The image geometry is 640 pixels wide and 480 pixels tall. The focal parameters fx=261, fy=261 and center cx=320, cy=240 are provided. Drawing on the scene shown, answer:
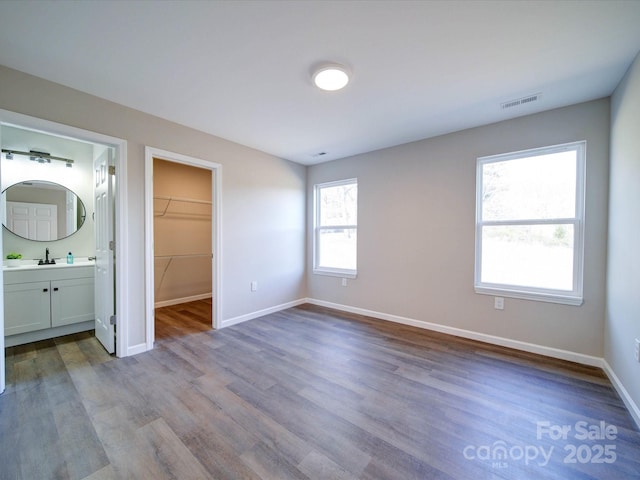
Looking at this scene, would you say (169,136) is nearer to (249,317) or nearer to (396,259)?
(249,317)

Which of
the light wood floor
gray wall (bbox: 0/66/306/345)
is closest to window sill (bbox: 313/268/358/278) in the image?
gray wall (bbox: 0/66/306/345)

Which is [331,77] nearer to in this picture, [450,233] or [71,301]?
[450,233]

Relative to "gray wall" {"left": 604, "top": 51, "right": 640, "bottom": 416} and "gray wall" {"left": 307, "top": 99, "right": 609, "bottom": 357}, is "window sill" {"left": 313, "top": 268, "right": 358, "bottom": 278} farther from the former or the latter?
"gray wall" {"left": 604, "top": 51, "right": 640, "bottom": 416}

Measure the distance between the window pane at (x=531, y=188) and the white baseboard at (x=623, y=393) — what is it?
1408mm

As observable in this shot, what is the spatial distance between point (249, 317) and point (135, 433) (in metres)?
2.17

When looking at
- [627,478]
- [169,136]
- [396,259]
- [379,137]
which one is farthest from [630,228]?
[169,136]

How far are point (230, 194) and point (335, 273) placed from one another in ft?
6.80

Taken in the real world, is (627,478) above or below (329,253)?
below

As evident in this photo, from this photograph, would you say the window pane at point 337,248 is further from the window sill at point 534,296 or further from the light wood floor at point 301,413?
the window sill at point 534,296

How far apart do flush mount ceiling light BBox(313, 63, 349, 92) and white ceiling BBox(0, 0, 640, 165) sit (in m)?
0.06

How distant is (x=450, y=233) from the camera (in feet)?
10.7

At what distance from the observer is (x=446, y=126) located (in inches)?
121

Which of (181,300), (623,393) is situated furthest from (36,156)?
(623,393)

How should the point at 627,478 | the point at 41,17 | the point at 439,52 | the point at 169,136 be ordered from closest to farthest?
the point at 627,478, the point at 41,17, the point at 439,52, the point at 169,136
